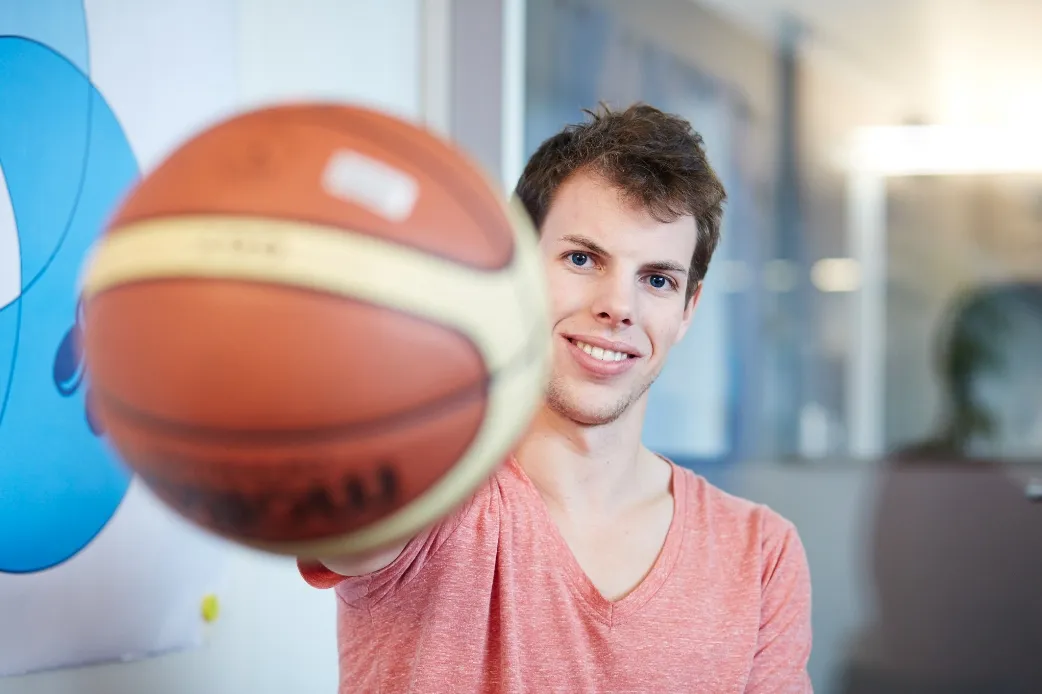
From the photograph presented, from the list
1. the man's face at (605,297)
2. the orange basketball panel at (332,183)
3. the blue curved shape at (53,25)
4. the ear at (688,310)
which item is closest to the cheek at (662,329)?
the man's face at (605,297)

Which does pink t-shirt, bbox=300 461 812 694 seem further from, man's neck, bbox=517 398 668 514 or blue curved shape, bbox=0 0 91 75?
blue curved shape, bbox=0 0 91 75

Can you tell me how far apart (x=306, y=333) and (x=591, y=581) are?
2.42ft

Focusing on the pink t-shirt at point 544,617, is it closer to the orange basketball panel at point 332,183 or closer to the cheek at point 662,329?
the cheek at point 662,329

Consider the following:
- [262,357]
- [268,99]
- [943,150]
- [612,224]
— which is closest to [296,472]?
[262,357]

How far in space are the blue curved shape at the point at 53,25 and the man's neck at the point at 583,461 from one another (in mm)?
794

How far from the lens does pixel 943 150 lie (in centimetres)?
200

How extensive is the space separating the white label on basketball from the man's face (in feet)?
1.97

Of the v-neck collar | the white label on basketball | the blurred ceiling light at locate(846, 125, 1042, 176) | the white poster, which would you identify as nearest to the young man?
the v-neck collar

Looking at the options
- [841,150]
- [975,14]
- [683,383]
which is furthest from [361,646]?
[975,14]

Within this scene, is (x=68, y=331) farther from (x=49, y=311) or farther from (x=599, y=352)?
(x=599, y=352)

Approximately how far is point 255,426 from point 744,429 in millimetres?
1572

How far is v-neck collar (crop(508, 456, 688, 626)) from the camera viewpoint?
1255 millimetres

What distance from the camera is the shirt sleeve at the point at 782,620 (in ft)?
4.46

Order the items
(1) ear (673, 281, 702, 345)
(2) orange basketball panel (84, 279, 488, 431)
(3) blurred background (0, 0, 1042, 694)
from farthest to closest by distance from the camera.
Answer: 1. (3) blurred background (0, 0, 1042, 694)
2. (1) ear (673, 281, 702, 345)
3. (2) orange basketball panel (84, 279, 488, 431)
